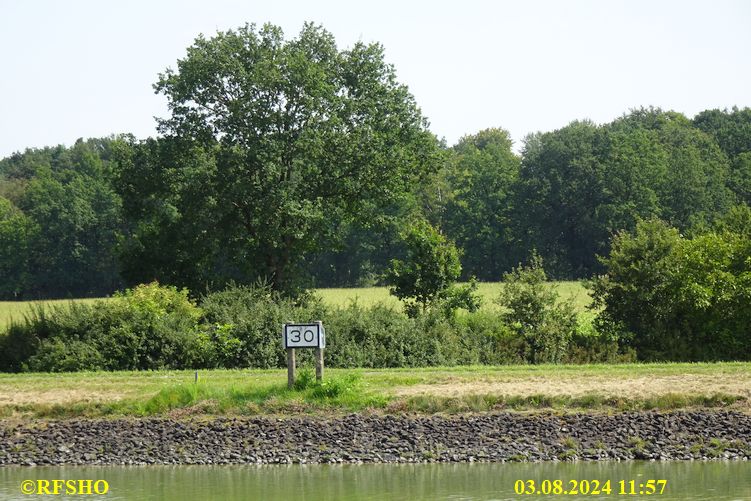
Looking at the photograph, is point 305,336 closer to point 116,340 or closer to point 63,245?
point 116,340

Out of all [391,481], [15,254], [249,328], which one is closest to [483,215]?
[15,254]

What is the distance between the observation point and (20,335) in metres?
35.2

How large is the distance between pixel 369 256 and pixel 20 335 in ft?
211

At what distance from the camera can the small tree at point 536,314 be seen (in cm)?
3616

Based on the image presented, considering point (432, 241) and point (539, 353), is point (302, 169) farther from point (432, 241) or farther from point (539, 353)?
point (539, 353)

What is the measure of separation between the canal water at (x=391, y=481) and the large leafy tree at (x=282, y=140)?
21.2 meters

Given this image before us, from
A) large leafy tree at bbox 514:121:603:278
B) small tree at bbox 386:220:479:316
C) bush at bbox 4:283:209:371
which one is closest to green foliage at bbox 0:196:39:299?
large leafy tree at bbox 514:121:603:278

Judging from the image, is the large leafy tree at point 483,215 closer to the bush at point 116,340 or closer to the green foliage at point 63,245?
the green foliage at point 63,245

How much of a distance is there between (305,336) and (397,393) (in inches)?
103

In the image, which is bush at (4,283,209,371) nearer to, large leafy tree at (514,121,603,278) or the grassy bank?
the grassy bank

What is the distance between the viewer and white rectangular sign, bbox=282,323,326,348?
24.5m

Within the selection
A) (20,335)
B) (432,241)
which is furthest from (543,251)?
(20,335)

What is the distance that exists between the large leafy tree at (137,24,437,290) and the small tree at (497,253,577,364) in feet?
30.8

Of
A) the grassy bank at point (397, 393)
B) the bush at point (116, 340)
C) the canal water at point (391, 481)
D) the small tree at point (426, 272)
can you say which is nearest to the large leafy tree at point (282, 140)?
the small tree at point (426, 272)
